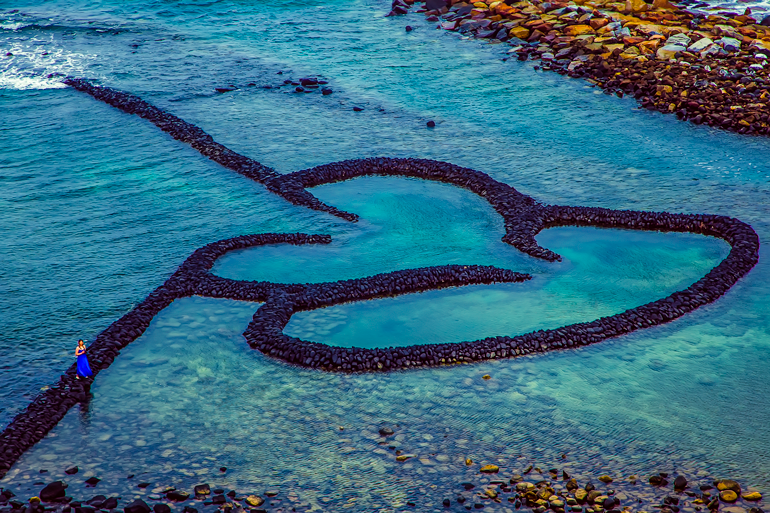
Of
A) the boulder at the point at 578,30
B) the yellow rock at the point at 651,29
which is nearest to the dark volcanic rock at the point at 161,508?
the boulder at the point at 578,30

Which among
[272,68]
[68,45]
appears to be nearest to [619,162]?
[272,68]

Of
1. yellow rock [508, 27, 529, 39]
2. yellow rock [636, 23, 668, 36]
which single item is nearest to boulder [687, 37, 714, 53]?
yellow rock [636, 23, 668, 36]

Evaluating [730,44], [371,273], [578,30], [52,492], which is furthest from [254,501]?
[578,30]

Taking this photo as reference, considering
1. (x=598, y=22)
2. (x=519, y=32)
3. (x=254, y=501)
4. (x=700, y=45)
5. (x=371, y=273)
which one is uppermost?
(x=598, y=22)

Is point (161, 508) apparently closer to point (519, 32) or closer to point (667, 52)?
point (667, 52)

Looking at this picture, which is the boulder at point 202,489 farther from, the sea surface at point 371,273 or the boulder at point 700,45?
the boulder at point 700,45

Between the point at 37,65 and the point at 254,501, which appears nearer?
the point at 254,501

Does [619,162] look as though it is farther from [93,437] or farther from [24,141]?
[24,141]

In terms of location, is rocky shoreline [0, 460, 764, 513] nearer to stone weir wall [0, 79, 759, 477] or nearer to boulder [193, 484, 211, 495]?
boulder [193, 484, 211, 495]
